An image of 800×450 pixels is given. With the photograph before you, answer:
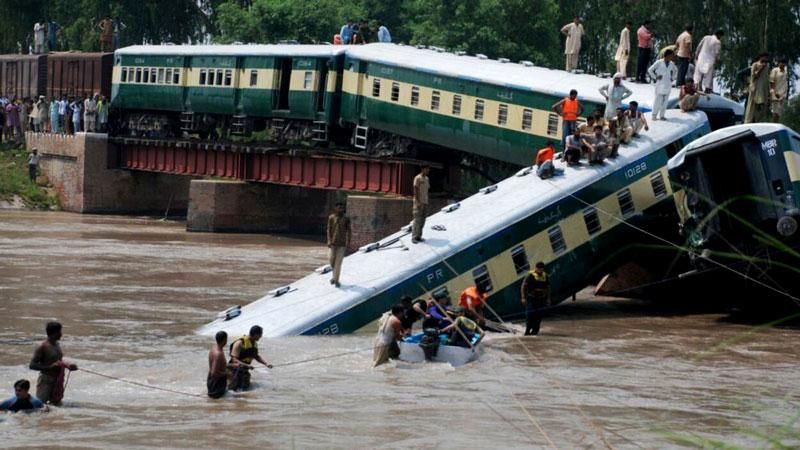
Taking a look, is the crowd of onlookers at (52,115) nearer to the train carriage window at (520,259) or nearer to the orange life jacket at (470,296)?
the train carriage window at (520,259)

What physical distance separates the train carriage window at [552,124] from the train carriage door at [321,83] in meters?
10.8

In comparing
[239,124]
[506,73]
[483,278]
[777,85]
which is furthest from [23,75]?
[483,278]

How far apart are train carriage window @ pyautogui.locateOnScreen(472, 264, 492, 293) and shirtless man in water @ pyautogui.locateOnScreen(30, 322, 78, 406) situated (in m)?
8.99

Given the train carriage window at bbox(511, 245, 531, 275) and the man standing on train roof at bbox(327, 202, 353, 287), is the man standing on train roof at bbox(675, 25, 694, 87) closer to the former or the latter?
the train carriage window at bbox(511, 245, 531, 275)

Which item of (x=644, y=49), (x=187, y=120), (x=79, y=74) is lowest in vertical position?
(x=187, y=120)

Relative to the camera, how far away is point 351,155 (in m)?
44.9

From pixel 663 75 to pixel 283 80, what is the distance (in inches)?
766

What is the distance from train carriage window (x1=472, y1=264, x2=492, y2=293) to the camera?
25797 mm

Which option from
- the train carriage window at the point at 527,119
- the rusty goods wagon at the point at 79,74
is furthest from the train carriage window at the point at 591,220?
the rusty goods wagon at the point at 79,74

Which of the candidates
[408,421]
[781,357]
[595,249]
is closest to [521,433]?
[408,421]

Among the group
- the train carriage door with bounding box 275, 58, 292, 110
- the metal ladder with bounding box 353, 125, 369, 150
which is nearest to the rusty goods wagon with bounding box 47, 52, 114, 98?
the train carriage door with bounding box 275, 58, 292, 110

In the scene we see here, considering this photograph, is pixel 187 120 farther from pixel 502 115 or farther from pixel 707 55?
pixel 707 55

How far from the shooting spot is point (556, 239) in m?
26.9

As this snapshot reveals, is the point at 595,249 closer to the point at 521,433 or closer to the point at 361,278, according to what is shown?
the point at 361,278
